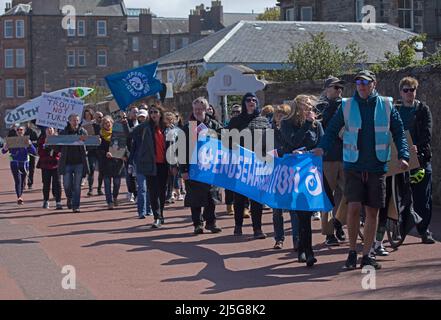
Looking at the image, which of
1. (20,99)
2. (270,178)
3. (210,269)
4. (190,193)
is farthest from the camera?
(20,99)

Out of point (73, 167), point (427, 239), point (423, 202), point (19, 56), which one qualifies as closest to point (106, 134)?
point (73, 167)

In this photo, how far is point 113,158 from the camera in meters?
20.1

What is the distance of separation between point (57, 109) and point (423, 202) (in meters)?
10.5

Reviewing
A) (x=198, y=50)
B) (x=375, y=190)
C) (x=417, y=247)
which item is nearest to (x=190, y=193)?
(x=417, y=247)

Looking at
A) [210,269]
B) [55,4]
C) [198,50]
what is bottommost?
[210,269]

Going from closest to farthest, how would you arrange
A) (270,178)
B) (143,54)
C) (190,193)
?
(270,178), (190,193), (143,54)

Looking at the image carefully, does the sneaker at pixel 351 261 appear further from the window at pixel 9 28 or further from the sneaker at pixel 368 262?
the window at pixel 9 28

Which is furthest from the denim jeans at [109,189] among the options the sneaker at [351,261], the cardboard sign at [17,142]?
the sneaker at [351,261]

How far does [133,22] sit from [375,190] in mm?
112502

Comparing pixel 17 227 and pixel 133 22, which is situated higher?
pixel 133 22

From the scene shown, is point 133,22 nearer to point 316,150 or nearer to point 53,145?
point 53,145

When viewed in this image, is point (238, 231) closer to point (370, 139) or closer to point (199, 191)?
point (199, 191)

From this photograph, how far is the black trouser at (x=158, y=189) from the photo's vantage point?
15945mm

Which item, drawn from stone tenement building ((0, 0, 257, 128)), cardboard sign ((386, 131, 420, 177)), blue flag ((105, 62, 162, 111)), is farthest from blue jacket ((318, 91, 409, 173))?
stone tenement building ((0, 0, 257, 128))
